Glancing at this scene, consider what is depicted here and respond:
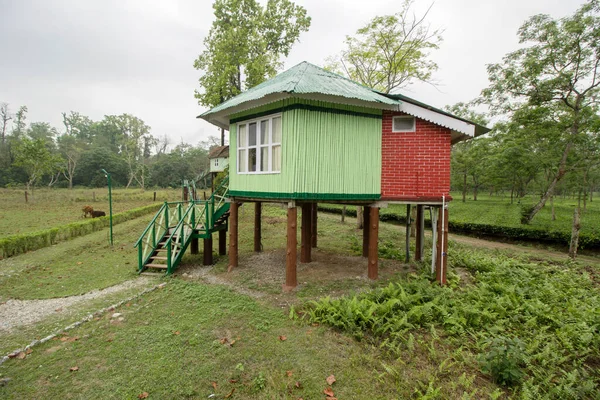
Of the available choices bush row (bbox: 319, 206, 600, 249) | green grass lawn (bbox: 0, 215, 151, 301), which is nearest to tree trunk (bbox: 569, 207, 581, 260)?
bush row (bbox: 319, 206, 600, 249)

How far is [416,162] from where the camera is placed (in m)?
8.49

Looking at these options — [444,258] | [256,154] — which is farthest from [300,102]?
[444,258]

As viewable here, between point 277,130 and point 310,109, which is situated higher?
point 310,109

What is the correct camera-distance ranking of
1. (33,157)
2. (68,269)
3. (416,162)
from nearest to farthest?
(416,162) → (68,269) → (33,157)

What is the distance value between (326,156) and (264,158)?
1.92 metres

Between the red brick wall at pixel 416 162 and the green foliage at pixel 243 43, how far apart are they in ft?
58.2

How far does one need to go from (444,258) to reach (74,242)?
1746 cm

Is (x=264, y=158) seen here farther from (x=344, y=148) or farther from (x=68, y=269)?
(x=68, y=269)

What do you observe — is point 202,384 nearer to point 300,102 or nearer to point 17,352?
point 17,352

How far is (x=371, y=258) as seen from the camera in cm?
880

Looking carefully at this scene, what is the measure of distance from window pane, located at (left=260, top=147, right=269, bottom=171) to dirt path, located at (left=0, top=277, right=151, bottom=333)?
5.39 metres

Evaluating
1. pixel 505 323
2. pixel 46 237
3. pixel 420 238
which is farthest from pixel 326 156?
pixel 46 237

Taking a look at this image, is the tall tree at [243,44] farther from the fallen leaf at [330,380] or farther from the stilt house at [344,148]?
the fallen leaf at [330,380]

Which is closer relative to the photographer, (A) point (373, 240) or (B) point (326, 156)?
(B) point (326, 156)
